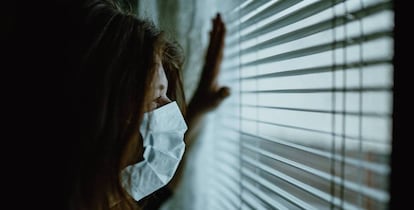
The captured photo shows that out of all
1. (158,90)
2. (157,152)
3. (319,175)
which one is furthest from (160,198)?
(319,175)

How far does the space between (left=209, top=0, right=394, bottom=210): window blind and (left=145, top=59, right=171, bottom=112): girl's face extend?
237mm

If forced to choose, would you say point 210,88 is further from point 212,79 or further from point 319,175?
point 319,175

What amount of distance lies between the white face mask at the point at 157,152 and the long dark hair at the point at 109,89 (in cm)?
5

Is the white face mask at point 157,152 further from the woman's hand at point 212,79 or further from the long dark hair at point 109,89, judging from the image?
the woman's hand at point 212,79

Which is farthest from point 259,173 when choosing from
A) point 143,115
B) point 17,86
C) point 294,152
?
point 17,86

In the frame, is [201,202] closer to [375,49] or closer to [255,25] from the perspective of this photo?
[255,25]

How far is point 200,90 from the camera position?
989 millimetres

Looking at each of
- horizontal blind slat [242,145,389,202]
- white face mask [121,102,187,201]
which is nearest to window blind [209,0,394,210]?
horizontal blind slat [242,145,389,202]

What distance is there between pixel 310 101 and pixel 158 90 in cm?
32

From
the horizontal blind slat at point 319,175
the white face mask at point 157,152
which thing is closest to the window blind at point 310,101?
the horizontal blind slat at point 319,175

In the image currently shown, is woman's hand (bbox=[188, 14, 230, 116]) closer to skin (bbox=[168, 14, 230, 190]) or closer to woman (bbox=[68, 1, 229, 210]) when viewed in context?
skin (bbox=[168, 14, 230, 190])

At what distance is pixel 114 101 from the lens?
662 millimetres

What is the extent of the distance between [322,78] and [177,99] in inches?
15.3

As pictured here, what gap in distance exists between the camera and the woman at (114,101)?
2.13 ft
